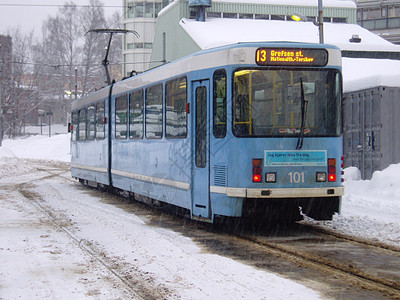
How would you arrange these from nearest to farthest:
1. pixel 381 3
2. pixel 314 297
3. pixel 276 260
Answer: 1. pixel 314 297
2. pixel 276 260
3. pixel 381 3

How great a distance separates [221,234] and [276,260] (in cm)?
256

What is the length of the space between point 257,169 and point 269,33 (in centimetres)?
3837

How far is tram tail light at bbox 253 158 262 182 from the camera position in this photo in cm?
1027

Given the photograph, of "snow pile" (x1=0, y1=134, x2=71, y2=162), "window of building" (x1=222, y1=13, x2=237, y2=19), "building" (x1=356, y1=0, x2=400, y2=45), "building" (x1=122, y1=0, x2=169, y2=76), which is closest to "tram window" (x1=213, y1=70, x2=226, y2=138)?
"snow pile" (x1=0, y1=134, x2=71, y2=162)

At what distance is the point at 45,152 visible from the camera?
174ft

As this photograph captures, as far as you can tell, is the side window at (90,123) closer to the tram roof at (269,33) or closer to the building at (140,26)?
the tram roof at (269,33)

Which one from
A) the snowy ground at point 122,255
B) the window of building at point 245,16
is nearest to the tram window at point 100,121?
the snowy ground at point 122,255

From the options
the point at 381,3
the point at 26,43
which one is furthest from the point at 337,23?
the point at 26,43

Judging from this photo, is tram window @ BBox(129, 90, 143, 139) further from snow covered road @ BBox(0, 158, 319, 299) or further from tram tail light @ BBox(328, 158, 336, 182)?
tram tail light @ BBox(328, 158, 336, 182)

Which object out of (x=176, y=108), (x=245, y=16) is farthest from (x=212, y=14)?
(x=176, y=108)

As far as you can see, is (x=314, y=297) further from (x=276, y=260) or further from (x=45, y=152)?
(x=45, y=152)

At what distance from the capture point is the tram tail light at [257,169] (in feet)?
33.7

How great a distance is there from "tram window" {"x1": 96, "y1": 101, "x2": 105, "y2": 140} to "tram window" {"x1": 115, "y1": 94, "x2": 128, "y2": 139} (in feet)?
5.46

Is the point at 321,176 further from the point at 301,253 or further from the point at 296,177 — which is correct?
the point at 301,253
